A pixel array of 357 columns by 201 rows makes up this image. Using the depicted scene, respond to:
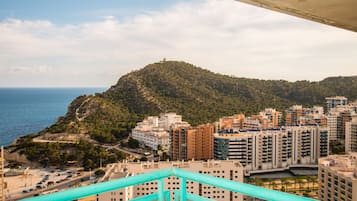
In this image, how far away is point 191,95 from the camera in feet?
52.8

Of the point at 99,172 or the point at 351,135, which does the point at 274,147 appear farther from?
the point at 99,172

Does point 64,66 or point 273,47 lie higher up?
point 273,47

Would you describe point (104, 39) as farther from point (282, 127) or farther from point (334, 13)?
point (334, 13)

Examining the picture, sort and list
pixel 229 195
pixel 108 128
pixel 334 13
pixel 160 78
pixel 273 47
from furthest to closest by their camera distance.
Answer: pixel 273 47 < pixel 160 78 < pixel 108 128 < pixel 229 195 < pixel 334 13

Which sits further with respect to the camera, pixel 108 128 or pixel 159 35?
pixel 159 35

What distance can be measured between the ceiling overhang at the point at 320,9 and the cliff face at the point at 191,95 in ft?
45.8

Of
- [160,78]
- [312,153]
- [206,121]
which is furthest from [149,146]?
[312,153]

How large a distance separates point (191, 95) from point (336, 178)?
8.97 metres

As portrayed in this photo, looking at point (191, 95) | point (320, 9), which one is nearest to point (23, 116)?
point (191, 95)

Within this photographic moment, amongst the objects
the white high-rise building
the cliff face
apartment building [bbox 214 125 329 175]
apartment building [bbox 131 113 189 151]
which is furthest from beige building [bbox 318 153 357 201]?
the cliff face

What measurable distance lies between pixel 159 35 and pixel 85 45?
13.6 ft

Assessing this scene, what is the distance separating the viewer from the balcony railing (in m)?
0.59

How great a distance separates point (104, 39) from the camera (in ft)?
58.7

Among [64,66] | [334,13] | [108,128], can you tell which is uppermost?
[64,66]
